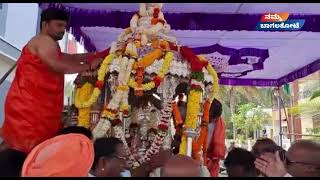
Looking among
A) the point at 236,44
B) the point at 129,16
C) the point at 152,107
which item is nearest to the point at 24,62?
the point at 152,107

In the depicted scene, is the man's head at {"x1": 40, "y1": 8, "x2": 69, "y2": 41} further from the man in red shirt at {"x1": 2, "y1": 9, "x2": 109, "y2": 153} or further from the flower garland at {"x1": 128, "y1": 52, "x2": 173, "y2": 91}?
the flower garland at {"x1": 128, "y1": 52, "x2": 173, "y2": 91}

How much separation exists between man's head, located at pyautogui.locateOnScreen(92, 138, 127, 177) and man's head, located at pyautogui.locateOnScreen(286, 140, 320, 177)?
92 centimetres

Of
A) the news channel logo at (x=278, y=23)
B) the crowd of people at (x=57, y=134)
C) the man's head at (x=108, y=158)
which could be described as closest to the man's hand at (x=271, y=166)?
the crowd of people at (x=57, y=134)

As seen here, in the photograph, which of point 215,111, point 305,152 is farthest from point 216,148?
point 305,152

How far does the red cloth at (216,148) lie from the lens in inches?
149

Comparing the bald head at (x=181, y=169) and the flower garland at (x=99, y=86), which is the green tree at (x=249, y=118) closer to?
the flower garland at (x=99, y=86)

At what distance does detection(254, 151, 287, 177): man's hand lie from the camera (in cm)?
201

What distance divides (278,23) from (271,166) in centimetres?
299

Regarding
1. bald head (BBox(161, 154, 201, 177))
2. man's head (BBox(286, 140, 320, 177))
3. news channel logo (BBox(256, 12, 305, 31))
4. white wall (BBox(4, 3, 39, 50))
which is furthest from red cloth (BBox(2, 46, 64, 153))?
white wall (BBox(4, 3, 39, 50))

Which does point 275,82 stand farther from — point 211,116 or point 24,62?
point 24,62

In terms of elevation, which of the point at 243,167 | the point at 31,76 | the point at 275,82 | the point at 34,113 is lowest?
Answer: the point at 243,167

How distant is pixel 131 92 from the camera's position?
3.14 m

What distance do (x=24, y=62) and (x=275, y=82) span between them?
21.3ft

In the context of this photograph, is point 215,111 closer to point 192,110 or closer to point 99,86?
point 192,110
